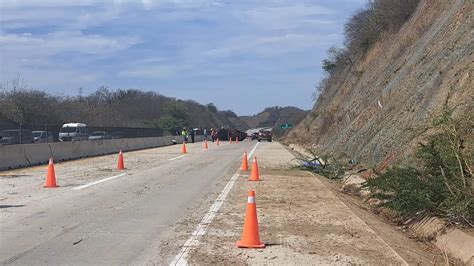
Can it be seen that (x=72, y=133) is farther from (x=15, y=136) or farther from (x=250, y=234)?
(x=250, y=234)

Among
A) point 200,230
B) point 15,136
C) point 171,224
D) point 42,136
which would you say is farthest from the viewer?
point 42,136

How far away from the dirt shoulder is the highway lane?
0.56m

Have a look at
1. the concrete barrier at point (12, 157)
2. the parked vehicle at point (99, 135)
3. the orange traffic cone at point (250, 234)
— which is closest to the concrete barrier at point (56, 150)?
the concrete barrier at point (12, 157)

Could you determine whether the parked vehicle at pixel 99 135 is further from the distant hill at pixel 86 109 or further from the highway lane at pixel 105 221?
the highway lane at pixel 105 221

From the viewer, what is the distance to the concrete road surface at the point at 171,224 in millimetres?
7489

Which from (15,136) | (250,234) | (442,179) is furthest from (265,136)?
(250,234)

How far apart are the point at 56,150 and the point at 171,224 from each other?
18.6m

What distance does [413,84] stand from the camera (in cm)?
2270

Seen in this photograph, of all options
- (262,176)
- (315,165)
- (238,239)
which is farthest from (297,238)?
(315,165)

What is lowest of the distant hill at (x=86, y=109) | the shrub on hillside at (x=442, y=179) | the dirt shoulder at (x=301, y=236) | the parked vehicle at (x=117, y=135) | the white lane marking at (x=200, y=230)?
the dirt shoulder at (x=301, y=236)

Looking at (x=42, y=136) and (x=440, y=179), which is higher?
(x=42, y=136)

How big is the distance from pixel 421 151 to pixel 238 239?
3.88 metres

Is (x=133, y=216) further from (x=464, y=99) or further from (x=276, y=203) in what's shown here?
(x=464, y=99)

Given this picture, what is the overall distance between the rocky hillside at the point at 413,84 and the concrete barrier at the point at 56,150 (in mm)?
13679
